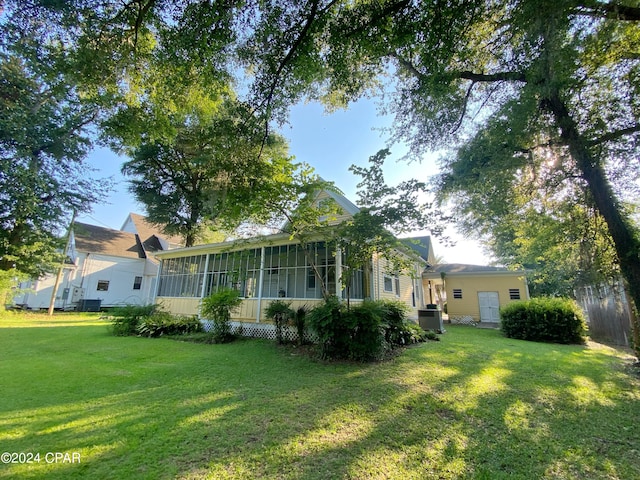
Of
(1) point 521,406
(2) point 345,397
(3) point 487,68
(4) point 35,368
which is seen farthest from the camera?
(3) point 487,68

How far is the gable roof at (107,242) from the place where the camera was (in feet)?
66.5

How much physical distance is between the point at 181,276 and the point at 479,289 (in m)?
16.8

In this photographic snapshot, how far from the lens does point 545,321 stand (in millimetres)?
10344

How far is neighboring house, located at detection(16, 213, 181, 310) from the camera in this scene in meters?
18.6

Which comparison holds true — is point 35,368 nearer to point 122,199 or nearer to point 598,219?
point 598,219

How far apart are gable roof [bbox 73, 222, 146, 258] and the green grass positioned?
1743cm

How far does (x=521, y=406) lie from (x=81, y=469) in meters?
5.31

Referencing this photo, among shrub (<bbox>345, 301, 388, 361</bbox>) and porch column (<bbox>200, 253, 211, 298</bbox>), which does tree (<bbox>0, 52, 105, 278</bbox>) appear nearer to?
porch column (<bbox>200, 253, 211, 298</bbox>)

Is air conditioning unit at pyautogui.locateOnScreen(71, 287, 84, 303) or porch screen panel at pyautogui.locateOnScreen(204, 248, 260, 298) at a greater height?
porch screen panel at pyautogui.locateOnScreen(204, 248, 260, 298)

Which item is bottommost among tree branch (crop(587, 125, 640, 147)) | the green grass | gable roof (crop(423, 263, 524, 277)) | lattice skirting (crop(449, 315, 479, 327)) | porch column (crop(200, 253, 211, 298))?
the green grass

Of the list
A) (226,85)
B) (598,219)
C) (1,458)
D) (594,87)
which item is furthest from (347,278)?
(594,87)

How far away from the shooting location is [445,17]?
4.38 metres

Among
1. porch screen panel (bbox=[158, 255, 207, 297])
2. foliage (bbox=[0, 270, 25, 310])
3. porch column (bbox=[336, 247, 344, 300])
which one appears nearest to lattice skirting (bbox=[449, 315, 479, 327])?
porch column (bbox=[336, 247, 344, 300])

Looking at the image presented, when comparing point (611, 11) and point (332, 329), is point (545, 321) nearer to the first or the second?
point (332, 329)
